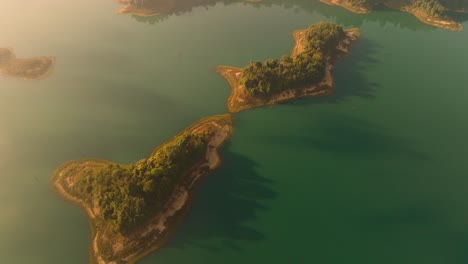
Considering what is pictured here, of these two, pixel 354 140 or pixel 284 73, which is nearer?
pixel 354 140

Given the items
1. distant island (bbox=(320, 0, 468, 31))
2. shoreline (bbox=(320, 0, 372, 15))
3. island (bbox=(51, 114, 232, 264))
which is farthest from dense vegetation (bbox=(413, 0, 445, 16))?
island (bbox=(51, 114, 232, 264))

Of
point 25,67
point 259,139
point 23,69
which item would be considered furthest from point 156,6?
point 259,139

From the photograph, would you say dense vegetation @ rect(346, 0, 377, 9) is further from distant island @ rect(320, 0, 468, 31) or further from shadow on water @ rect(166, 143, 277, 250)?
shadow on water @ rect(166, 143, 277, 250)

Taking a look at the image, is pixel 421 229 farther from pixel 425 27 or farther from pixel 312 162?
pixel 425 27

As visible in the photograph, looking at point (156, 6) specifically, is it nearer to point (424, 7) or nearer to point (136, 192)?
point (136, 192)

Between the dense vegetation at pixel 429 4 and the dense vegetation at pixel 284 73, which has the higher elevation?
the dense vegetation at pixel 429 4

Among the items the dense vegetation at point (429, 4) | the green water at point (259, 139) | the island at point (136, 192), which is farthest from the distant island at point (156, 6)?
the island at point (136, 192)

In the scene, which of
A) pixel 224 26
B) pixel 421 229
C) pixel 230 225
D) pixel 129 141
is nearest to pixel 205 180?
pixel 230 225

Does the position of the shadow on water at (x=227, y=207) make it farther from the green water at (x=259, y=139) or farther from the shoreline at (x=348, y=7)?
the shoreline at (x=348, y=7)
